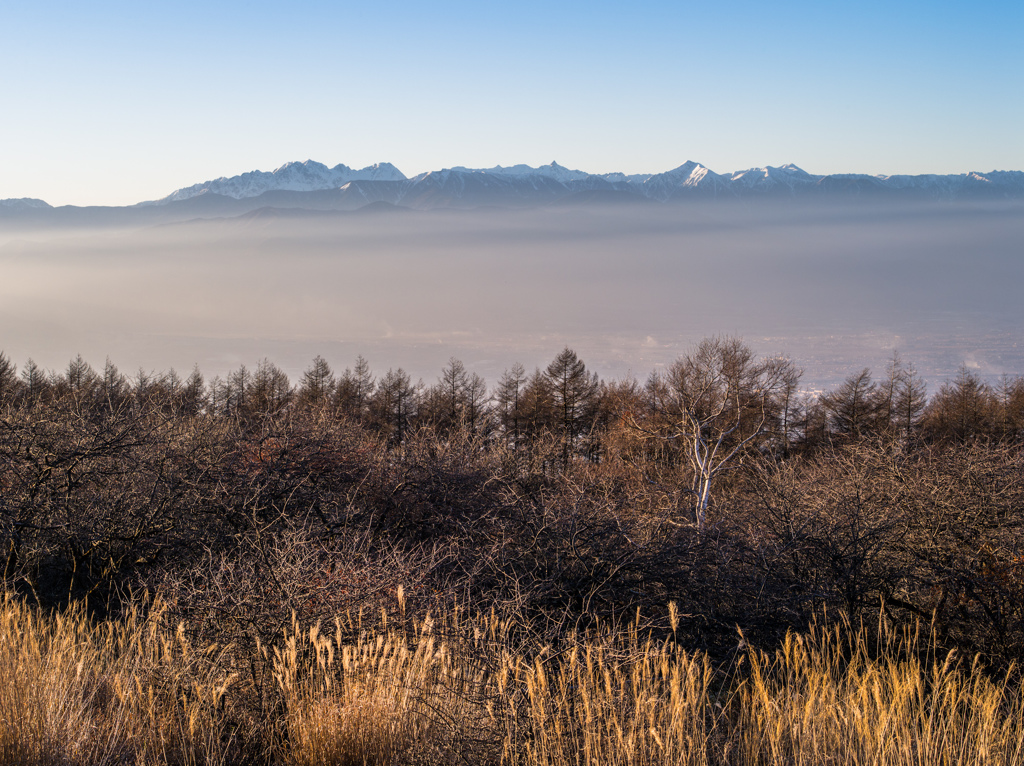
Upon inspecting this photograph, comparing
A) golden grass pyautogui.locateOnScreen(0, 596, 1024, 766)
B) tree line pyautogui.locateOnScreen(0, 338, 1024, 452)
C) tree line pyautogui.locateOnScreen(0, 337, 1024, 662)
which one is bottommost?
tree line pyautogui.locateOnScreen(0, 338, 1024, 452)

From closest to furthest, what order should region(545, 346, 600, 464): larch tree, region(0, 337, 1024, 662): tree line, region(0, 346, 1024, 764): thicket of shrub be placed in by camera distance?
region(0, 346, 1024, 764): thicket of shrub < region(0, 337, 1024, 662): tree line < region(545, 346, 600, 464): larch tree

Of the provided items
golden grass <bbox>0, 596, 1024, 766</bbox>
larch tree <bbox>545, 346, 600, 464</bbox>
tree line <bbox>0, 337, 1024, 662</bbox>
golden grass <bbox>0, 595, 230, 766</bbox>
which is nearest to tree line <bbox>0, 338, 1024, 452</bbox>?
larch tree <bbox>545, 346, 600, 464</bbox>

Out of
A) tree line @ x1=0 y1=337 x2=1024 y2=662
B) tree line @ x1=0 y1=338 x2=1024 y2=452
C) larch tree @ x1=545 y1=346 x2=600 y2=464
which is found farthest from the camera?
larch tree @ x1=545 y1=346 x2=600 y2=464

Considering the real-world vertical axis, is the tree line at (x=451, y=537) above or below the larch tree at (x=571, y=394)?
above

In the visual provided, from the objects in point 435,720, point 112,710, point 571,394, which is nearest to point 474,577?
point 435,720

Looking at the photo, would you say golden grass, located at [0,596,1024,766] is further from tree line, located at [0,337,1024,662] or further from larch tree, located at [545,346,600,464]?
larch tree, located at [545,346,600,464]

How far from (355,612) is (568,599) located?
3.07 metres

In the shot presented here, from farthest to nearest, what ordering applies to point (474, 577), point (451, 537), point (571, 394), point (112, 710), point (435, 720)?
point (571, 394)
point (451, 537)
point (474, 577)
point (112, 710)
point (435, 720)

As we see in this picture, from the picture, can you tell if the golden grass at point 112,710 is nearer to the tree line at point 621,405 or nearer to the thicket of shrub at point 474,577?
the thicket of shrub at point 474,577

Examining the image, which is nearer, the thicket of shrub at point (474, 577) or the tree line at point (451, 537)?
the thicket of shrub at point (474, 577)

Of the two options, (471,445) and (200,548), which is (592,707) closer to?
(200,548)

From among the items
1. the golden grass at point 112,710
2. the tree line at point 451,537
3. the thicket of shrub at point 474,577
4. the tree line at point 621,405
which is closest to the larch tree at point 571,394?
the tree line at point 621,405

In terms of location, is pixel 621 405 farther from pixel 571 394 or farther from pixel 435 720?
pixel 435 720

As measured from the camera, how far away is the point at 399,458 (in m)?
15.3
